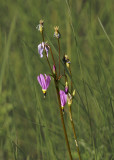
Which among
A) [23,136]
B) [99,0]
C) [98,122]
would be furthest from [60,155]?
[99,0]

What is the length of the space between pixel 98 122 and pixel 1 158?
3.24 feet

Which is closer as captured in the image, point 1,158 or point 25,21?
point 1,158

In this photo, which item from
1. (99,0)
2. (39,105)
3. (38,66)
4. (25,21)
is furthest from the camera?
(99,0)

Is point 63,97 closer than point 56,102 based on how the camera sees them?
Yes

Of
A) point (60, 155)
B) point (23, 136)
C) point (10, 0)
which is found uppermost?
point (10, 0)

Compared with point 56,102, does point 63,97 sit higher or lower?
lower

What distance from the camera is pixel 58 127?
72.2 inches

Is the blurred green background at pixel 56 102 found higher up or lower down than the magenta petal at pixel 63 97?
higher up

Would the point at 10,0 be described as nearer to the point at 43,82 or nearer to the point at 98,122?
the point at 98,122

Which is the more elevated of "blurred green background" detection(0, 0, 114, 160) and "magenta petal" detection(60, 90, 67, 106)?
"blurred green background" detection(0, 0, 114, 160)

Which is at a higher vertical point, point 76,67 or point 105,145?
point 76,67

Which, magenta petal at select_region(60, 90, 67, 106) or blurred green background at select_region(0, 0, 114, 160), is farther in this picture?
blurred green background at select_region(0, 0, 114, 160)

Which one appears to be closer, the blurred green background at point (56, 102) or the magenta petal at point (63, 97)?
the magenta petal at point (63, 97)

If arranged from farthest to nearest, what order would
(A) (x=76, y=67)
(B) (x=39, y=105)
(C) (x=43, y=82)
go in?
(A) (x=76, y=67) < (B) (x=39, y=105) < (C) (x=43, y=82)
